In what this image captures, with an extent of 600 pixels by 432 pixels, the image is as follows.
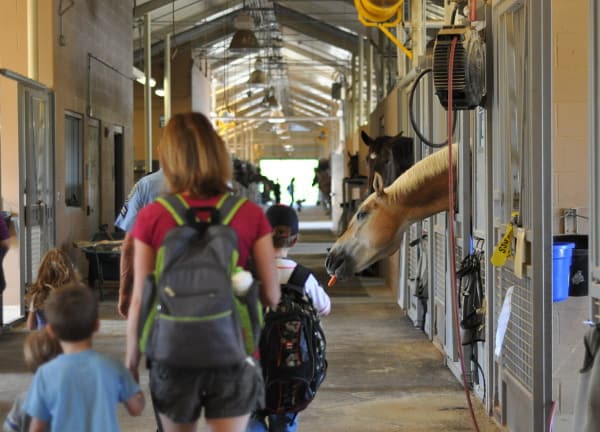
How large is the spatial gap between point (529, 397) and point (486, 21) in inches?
77.3

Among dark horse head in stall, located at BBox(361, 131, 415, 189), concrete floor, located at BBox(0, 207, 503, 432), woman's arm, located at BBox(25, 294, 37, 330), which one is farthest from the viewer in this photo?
dark horse head in stall, located at BBox(361, 131, 415, 189)

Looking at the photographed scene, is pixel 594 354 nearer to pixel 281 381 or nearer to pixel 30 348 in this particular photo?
pixel 281 381

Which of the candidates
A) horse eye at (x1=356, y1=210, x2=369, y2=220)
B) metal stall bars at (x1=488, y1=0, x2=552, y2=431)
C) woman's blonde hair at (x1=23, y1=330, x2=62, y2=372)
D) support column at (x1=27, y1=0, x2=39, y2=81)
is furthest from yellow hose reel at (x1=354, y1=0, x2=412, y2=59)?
woman's blonde hair at (x1=23, y1=330, x2=62, y2=372)

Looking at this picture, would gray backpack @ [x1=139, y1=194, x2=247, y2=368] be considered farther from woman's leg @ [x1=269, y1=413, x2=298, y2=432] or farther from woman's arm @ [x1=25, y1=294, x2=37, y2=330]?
woman's arm @ [x1=25, y1=294, x2=37, y2=330]

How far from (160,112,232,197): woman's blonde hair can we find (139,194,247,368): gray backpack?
9 centimetres

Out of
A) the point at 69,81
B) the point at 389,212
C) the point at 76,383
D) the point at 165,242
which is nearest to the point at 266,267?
the point at 165,242

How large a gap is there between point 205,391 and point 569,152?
2.76 meters

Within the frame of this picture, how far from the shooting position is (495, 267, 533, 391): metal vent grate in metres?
4.16

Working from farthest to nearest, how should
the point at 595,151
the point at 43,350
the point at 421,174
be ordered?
the point at 421,174 < the point at 595,151 < the point at 43,350

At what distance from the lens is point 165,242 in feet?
8.35

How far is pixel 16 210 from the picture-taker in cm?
915

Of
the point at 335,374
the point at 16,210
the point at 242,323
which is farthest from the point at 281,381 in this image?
the point at 16,210

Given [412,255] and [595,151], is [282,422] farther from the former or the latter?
[412,255]

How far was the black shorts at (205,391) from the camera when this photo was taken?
258 centimetres
